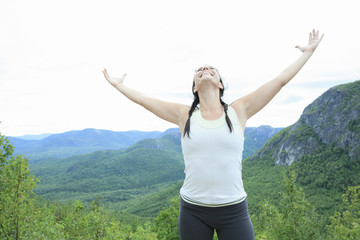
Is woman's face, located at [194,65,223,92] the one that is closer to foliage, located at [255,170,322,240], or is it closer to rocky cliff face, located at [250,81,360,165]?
foliage, located at [255,170,322,240]

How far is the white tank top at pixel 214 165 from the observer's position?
8.14ft

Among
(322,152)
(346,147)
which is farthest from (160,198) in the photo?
(346,147)

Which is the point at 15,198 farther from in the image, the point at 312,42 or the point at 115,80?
the point at 312,42

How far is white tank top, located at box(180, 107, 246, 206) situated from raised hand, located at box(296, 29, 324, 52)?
1.49 meters

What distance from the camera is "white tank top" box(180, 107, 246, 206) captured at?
2480 millimetres

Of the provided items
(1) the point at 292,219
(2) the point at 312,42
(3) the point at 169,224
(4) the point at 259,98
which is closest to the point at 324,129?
(3) the point at 169,224

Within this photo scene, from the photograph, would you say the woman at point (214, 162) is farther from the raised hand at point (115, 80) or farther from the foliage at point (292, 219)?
the foliage at point (292, 219)

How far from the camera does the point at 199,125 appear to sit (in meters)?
2.63

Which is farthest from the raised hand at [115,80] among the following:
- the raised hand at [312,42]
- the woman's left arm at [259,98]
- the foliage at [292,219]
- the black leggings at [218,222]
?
the foliage at [292,219]

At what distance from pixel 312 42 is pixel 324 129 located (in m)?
156

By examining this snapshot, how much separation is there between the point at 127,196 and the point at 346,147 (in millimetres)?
129571

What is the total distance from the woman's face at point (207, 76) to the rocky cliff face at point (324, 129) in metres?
135

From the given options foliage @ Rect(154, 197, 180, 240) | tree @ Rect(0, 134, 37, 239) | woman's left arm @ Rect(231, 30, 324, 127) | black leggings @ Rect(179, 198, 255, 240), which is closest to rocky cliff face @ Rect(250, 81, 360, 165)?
foliage @ Rect(154, 197, 180, 240)

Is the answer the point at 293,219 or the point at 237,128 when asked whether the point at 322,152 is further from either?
the point at 237,128
